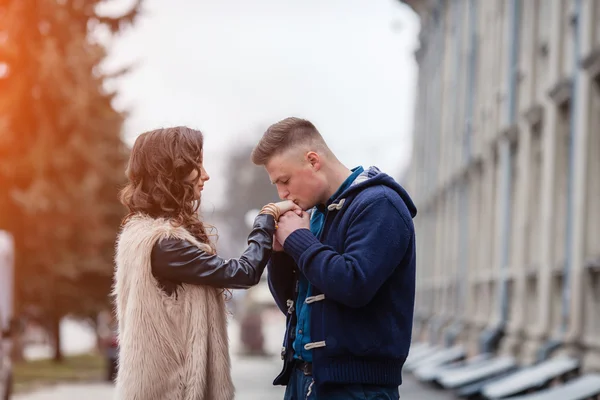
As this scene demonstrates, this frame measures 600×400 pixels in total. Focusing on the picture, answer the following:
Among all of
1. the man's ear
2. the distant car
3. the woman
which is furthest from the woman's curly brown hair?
the distant car

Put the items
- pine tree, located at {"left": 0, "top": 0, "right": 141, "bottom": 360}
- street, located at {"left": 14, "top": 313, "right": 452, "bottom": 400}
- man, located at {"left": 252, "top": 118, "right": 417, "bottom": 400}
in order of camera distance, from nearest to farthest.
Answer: man, located at {"left": 252, "top": 118, "right": 417, "bottom": 400}
street, located at {"left": 14, "top": 313, "right": 452, "bottom": 400}
pine tree, located at {"left": 0, "top": 0, "right": 141, "bottom": 360}

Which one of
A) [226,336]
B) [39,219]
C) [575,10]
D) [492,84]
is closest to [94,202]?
[39,219]

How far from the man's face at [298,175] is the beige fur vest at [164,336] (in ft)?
1.53

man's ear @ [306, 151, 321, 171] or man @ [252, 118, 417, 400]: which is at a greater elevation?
man's ear @ [306, 151, 321, 171]

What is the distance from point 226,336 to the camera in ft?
15.9

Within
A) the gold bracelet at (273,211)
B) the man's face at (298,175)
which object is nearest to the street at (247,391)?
the gold bracelet at (273,211)

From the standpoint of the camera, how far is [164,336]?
4.64 metres

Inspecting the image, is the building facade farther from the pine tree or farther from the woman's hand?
the pine tree

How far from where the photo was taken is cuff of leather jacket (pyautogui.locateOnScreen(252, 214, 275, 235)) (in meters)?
4.55

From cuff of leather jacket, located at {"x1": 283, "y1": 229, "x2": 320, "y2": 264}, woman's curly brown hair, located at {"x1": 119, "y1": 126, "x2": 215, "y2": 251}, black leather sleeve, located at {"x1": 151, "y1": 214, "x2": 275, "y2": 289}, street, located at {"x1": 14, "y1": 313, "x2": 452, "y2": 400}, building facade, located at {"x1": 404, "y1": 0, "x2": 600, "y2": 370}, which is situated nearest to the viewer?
cuff of leather jacket, located at {"x1": 283, "y1": 229, "x2": 320, "y2": 264}

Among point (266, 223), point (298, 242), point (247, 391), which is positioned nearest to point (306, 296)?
point (298, 242)

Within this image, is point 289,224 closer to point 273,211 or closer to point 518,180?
point 273,211

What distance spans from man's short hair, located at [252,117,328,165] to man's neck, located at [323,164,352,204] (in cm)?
10

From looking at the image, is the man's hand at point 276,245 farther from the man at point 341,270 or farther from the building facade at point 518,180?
the building facade at point 518,180
